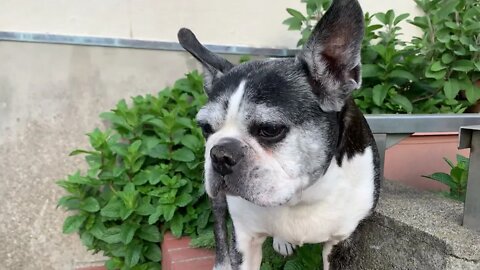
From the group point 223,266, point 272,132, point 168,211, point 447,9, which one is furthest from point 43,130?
point 447,9

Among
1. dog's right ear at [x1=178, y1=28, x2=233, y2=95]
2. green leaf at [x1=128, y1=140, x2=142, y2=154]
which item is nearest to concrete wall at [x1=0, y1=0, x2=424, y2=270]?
green leaf at [x1=128, y1=140, x2=142, y2=154]

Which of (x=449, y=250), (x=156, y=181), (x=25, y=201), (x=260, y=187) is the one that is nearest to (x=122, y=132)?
(x=156, y=181)

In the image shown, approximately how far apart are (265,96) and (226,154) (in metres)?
0.26

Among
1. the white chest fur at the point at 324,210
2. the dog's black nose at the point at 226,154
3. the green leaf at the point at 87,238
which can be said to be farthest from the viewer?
the green leaf at the point at 87,238

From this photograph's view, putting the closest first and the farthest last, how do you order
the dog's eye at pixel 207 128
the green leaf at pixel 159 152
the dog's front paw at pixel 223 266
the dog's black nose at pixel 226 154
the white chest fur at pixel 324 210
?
the dog's black nose at pixel 226 154, the dog's eye at pixel 207 128, the white chest fur at pixel 324 210, the dog's front paw at pixel 223 266, the green leaf at pixel 159 152

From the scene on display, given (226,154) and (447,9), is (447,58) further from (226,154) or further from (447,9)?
(226,154)

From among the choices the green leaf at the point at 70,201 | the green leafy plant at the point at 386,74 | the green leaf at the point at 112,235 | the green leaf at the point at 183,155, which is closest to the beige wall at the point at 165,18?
the green leafy plant at the point at 386,74

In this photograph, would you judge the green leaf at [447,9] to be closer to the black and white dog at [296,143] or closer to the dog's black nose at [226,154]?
the black and white dog at [296,143]

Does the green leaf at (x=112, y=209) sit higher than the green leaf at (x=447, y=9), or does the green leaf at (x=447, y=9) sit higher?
the green leaf at (x=447, y=9)

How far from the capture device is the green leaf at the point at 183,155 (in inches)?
112

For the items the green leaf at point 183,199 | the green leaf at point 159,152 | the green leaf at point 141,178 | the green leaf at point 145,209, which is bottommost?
the green leaf at point 145,209

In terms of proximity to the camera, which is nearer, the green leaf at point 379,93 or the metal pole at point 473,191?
the metal pole at point 473,191

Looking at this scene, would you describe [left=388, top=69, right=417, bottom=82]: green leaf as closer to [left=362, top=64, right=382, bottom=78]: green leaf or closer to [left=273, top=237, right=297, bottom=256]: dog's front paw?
[left=362, top=64, right=382, bottom=78]: green leaf

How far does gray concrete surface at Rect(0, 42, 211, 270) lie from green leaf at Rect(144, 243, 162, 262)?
58 centimetres
